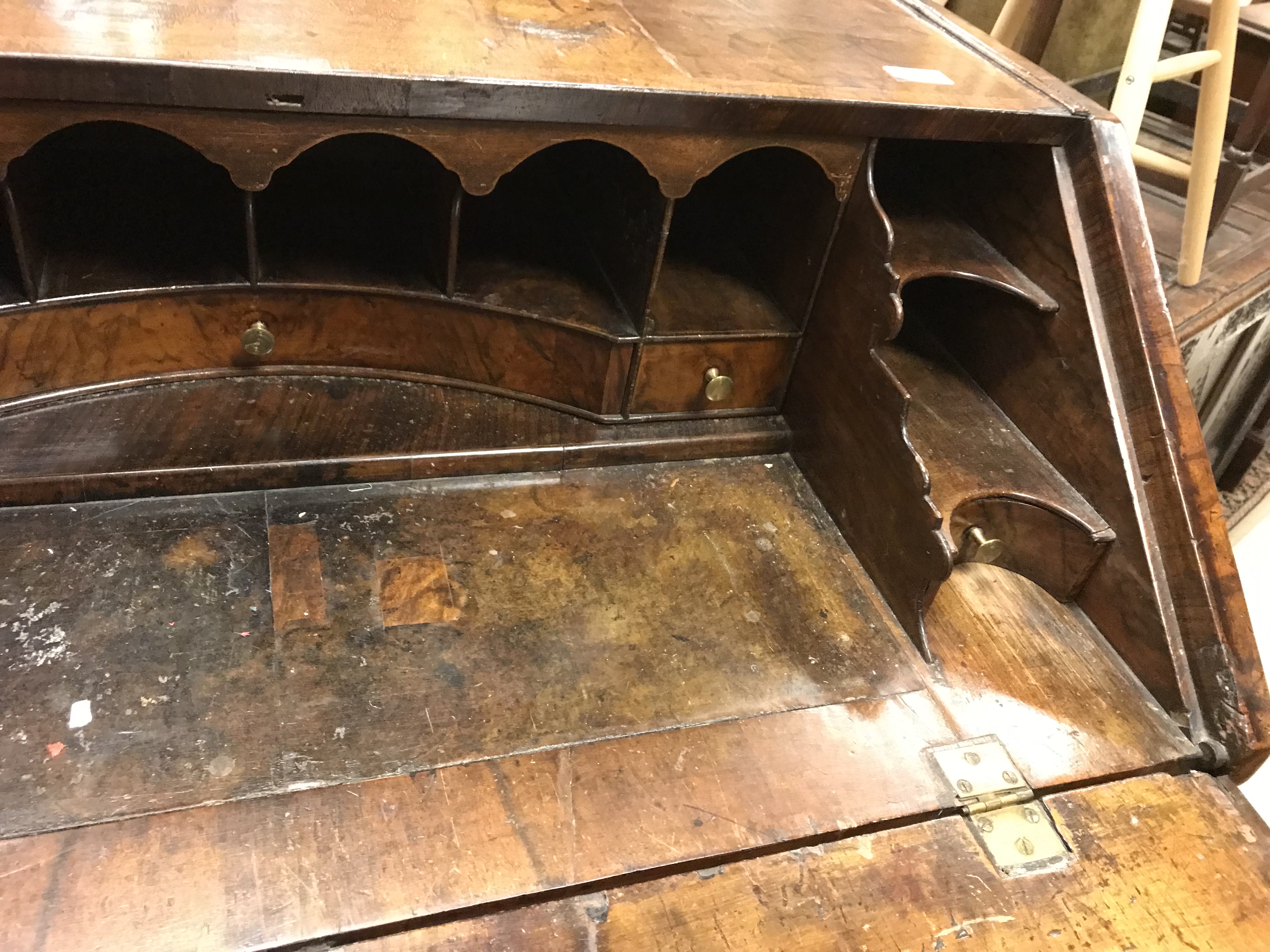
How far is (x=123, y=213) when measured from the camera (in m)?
1.17

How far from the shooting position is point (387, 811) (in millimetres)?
817

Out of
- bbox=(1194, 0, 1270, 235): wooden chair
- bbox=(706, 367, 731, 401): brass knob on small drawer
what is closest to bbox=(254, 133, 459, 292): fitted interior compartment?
bbox=(706, 367, 731, 401): brass knob on small drawer

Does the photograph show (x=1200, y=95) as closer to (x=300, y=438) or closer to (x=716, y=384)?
(x=716, y=384)

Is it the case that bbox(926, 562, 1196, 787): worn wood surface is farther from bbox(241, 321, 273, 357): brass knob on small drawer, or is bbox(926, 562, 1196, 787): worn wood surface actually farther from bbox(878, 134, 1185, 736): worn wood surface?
bbox(241, 321, 273, 357): brass knob on small drawer

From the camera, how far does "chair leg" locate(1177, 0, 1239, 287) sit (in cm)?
157

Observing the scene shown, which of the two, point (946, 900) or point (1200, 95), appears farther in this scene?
point (1200, 95)

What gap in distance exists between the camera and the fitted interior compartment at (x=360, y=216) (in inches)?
44.5

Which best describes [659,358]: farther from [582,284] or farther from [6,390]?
[6,390]

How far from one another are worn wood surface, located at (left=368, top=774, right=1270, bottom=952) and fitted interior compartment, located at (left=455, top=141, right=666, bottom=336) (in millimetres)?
656

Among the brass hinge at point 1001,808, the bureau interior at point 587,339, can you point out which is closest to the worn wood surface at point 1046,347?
the bureau interior at point 587,339

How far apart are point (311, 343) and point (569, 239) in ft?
1.27

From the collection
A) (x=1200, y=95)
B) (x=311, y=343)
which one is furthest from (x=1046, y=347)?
(x=311, y=343)

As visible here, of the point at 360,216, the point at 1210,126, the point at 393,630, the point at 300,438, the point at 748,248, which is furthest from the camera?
the point at 1210,126

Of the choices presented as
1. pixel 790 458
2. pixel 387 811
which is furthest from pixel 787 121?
pixel 387 811
